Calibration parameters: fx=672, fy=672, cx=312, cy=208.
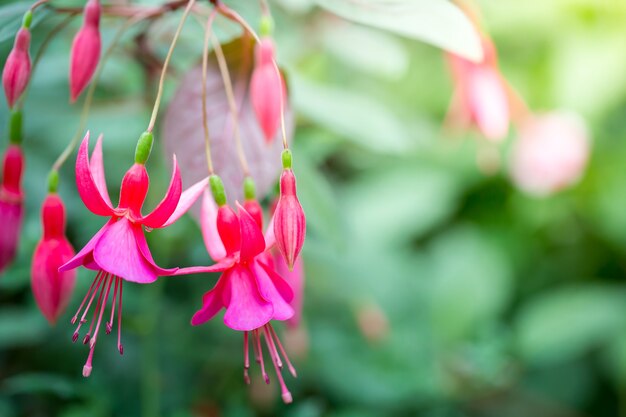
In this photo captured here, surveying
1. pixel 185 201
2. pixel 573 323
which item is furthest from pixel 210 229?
pixel 573 323

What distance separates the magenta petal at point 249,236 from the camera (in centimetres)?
44

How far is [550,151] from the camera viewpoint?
110 cm

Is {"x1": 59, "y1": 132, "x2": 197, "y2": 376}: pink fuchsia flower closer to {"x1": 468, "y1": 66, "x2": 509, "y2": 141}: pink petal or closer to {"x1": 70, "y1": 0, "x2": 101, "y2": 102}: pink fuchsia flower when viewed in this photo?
{"x1": 70, "y1": 0, "x2": 101, "y2": 102}: pink fuchsia flower

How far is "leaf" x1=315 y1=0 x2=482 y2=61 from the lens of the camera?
0.47m

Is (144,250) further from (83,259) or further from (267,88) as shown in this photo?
(267,88)

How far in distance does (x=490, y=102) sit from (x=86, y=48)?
452 millimetres

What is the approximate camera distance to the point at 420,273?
126 centimetres

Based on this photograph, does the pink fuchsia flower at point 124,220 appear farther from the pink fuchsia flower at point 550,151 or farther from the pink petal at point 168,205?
the pink fuchsia flower at point 550,151

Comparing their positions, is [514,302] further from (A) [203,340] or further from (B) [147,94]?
(B) [147,94]

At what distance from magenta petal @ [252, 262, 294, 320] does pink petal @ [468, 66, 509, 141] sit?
0.39 metres

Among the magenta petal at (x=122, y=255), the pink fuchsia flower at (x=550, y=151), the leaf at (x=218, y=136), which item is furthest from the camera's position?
the pink fuchsia flower at (x=550, y=151)

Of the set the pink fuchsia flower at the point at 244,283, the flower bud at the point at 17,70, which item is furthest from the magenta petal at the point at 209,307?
the flower bud at the point at 17,70

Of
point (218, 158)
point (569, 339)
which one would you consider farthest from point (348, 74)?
point (218, 158)

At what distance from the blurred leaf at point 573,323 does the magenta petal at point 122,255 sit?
0.89 meters
